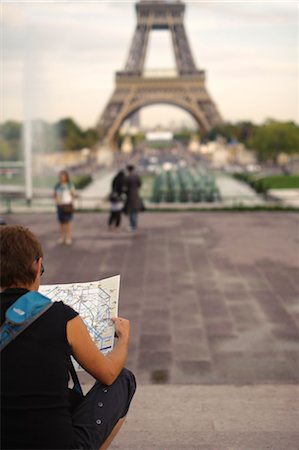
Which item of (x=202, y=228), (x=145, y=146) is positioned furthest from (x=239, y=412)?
(x=145, y=146)

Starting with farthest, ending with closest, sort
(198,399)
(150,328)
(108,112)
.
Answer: (108,112) < (150,328) < (198,399)

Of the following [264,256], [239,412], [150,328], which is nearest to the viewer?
[239,412]

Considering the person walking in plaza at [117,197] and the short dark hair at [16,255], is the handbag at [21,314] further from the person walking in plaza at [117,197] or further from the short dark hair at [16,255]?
the person walking in plaza at [117,197]

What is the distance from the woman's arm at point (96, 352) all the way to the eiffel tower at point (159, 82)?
8056 cm

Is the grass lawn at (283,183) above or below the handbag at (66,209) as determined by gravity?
above

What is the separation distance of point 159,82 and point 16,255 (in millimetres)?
85563

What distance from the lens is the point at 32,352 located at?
2361 millimetres

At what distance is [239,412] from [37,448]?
7.72 feet

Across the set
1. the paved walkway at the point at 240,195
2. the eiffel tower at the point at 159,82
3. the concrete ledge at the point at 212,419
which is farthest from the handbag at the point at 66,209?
the eiffel tower at the point at 159,82

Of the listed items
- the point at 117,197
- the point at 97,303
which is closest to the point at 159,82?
the point at 117,197

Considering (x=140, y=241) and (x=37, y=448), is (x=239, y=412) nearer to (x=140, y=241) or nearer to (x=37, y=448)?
(x=37, y=448)

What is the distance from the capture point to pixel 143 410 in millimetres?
4570

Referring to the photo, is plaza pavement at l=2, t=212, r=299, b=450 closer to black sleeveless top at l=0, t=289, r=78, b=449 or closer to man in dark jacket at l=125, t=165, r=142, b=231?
man in dark jacket at l=125, t=165, r=142, b=231

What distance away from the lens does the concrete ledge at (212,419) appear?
3.92 metres
